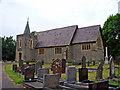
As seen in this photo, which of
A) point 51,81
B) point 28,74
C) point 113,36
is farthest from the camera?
point 113,36

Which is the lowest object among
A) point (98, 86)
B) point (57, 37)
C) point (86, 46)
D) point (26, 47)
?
point (98, 86)

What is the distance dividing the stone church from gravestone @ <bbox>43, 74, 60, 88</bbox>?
17.4m

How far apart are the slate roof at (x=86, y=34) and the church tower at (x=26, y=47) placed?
34.3 ft

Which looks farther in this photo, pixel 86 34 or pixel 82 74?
pixel 86 34

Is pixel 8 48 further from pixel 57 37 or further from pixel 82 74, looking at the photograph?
pixel 82 74

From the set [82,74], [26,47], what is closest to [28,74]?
[82,74]

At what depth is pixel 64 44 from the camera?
85.5 feet

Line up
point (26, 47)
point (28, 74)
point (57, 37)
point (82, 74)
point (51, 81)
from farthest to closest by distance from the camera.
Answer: point (26, 47) < point (57, 37) < point (28, 74) < point (82, 74) < point (51, 81)

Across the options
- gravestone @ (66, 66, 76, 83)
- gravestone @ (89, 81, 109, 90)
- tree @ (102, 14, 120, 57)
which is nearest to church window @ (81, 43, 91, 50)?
tree @ (102, 14, 120, 57)

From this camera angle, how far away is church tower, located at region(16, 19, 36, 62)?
97.0 feet

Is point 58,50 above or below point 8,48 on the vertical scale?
below

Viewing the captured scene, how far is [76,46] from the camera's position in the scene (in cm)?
2566

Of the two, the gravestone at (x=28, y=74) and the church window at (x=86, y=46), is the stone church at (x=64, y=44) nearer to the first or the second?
the church window at (x=86, y=46)

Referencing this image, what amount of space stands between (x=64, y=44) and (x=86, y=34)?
4.78 m
